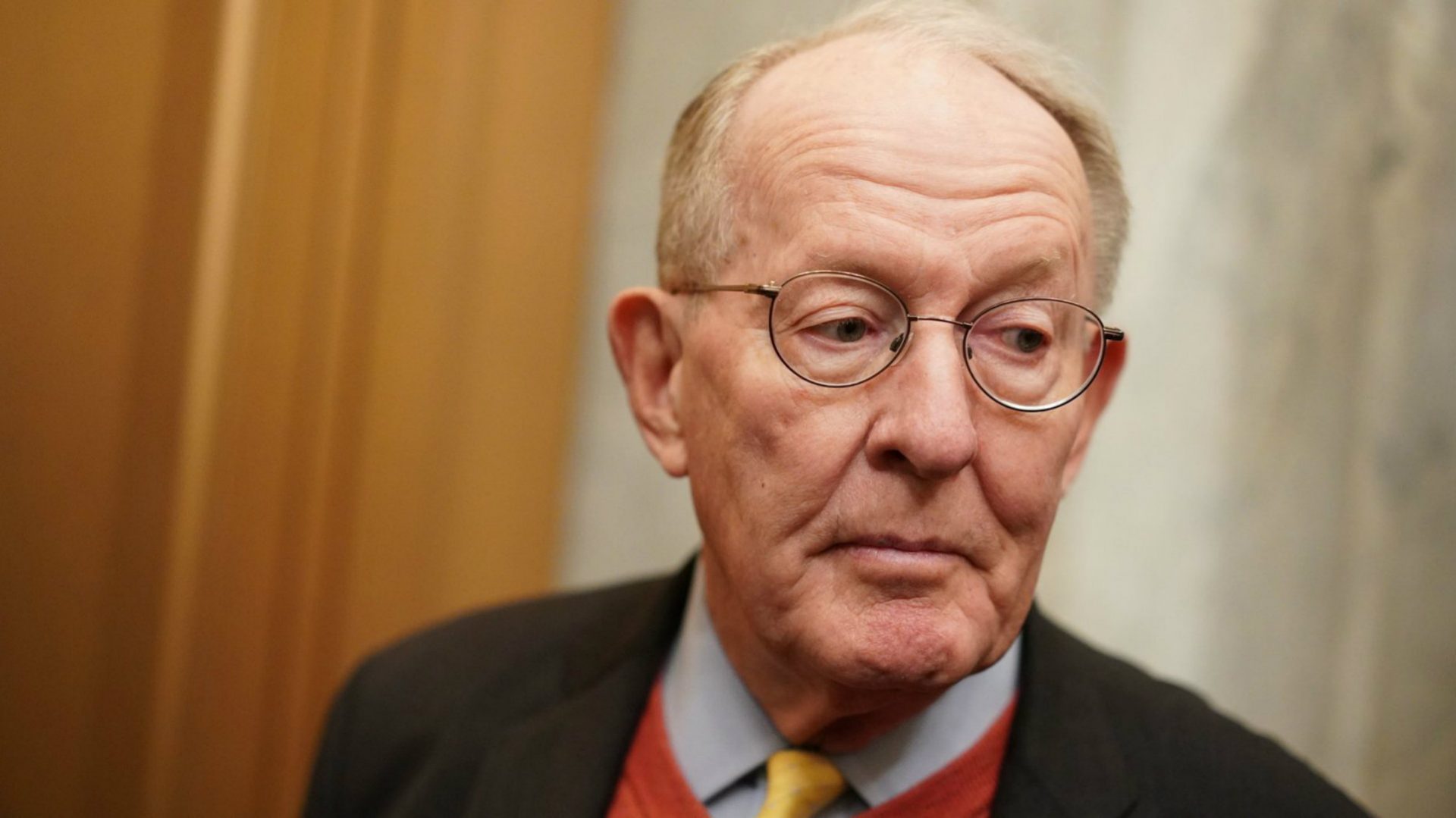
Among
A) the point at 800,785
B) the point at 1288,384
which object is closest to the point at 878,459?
the point at 800,785

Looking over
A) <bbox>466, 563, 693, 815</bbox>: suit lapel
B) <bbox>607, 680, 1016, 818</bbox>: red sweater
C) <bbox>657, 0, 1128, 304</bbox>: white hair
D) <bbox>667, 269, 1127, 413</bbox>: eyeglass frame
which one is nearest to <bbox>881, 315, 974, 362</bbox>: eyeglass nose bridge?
<bbox>667, 269, 1127, 413</bbox>: eyeglass frame

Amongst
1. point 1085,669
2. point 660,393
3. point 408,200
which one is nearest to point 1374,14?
point 1085,669

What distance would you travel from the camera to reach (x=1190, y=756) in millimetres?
1305

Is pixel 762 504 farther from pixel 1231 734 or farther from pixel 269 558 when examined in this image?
pixel 269 558

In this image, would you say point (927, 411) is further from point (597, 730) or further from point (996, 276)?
point (597, 730)

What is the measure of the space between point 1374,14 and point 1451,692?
1077 millimetres

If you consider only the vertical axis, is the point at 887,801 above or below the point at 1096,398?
below

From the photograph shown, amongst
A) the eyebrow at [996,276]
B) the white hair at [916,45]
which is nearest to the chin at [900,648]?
the eyebrow at [996,276]

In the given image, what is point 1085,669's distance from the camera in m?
1.40

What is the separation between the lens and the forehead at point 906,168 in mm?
1143

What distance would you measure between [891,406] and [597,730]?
2.12 ft

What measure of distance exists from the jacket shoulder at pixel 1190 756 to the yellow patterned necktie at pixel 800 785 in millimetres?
351

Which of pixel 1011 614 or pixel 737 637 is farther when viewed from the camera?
pixel 737 637

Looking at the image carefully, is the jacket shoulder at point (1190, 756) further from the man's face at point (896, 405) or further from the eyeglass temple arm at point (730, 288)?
the eyeglass temple arm at point (730, 288)
